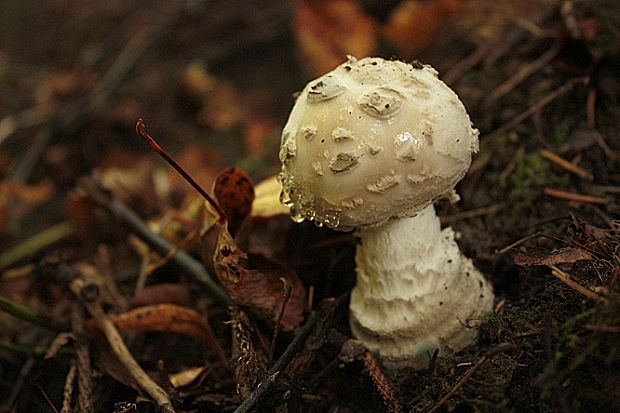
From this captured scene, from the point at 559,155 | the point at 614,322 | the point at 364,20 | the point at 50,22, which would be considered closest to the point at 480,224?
the point at 559,155

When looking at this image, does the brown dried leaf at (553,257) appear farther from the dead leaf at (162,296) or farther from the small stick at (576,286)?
the dead leaf at (162,296)

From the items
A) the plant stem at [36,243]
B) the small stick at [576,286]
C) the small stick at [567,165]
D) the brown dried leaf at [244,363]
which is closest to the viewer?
the small stick at [576,286]

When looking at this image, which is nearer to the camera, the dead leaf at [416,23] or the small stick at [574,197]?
the small stick at [574,197]

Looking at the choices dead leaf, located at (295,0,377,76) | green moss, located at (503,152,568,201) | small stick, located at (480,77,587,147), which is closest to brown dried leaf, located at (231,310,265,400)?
green moss, located at (503,152,568,201)

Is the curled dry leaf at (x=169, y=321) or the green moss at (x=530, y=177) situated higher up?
the green moss at (x=530, y=177)

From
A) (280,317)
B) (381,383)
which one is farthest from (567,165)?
(280,317)

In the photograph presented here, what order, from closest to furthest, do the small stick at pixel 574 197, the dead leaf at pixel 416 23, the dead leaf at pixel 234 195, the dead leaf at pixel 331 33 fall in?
the dead leaf at pixel 234 195 < the small stick at pixel 574 197 < the dead leaf at pixel 416 23 < the dead leaf at pixel 331 33

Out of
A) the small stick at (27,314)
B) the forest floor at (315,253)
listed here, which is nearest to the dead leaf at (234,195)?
the forest floor at (315,253)

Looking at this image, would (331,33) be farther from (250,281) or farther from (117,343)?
(117,343)
